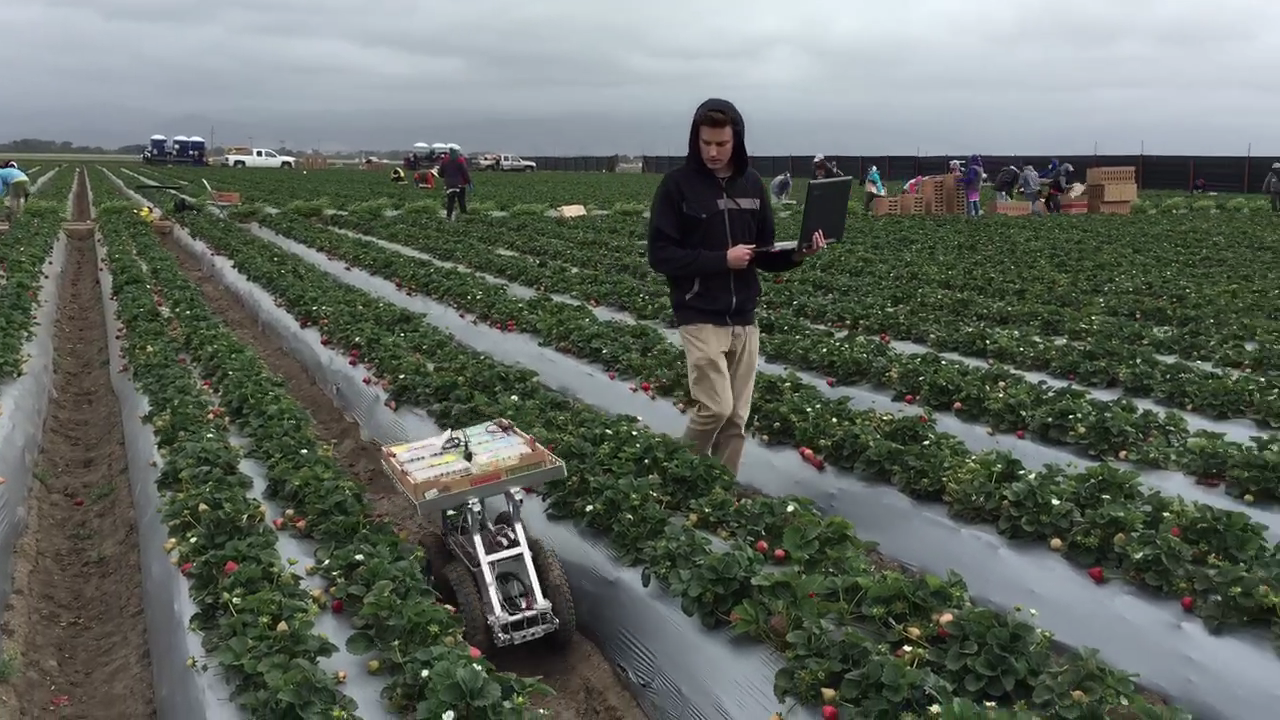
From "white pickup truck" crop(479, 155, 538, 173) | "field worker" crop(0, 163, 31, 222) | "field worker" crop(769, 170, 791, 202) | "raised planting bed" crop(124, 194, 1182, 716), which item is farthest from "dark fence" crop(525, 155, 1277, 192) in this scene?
"raised planting bed" crop(124, 194, 1182, 716)

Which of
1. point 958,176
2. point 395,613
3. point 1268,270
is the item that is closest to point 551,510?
point 395,613

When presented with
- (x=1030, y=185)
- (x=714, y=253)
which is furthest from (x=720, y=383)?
(x=1030, y=185)

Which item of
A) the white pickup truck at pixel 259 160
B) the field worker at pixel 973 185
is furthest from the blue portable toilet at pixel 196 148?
the field worker at pixel 973 185

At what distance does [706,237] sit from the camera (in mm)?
4848

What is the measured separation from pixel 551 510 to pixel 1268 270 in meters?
10.8

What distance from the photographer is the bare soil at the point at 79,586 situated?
429cm

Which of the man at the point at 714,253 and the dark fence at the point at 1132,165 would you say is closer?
the man at the point at 714,253

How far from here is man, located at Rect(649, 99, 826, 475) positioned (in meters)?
4.68

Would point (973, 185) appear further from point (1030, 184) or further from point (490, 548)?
point (490, 548)

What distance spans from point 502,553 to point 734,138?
2.16m

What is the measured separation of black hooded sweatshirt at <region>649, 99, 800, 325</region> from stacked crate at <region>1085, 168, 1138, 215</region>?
835 inches

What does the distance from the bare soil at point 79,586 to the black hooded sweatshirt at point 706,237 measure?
302 cm

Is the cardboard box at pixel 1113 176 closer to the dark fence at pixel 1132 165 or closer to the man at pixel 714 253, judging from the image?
the dark fence at pixel 1132 165

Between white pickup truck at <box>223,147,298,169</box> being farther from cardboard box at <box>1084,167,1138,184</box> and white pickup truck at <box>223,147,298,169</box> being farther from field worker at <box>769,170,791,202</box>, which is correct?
cardboard box at <box>1084,167,1138,184</box>
